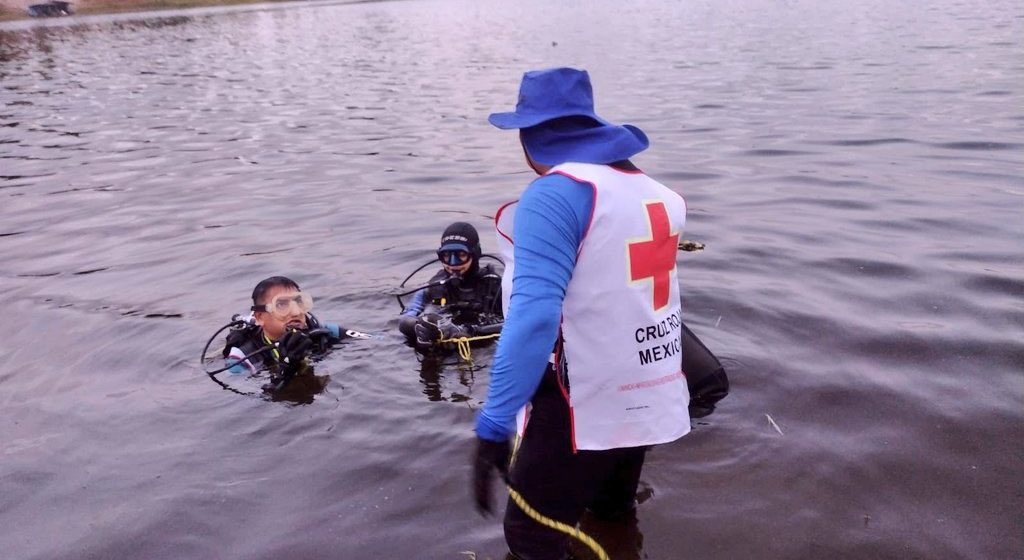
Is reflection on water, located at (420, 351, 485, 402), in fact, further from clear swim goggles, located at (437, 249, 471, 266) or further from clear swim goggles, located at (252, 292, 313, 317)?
clear swim goggles, located at (252, 292, 313, 317)

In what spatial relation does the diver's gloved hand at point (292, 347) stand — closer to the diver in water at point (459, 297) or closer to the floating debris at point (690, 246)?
the diver in water at point (459, 297)

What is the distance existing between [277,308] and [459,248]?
1.51m

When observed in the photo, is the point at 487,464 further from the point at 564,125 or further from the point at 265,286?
the point at 265,286

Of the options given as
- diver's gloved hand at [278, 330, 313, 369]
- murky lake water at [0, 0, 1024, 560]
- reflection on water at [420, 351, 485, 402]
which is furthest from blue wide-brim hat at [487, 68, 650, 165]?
diver's gloved hand at [278, 330, 313, 369]

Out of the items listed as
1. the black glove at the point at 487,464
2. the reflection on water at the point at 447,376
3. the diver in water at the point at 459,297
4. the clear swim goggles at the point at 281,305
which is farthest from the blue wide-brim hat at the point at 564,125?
the clear swim goggles at the point at 281,305

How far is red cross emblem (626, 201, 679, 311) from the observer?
2.81 m

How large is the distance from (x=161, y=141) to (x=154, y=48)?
22941mm

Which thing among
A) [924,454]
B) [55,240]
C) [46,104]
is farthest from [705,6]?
→ [924,454]

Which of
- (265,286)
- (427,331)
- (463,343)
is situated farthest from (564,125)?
(265,286)

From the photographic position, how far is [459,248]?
21.8 ft

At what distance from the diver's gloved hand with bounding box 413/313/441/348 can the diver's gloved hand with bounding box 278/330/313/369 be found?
34.1 inches

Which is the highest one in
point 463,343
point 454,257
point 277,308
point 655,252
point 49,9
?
point 49,9

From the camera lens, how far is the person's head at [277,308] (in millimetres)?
6297

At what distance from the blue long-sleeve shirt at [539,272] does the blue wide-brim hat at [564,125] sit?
17cm
